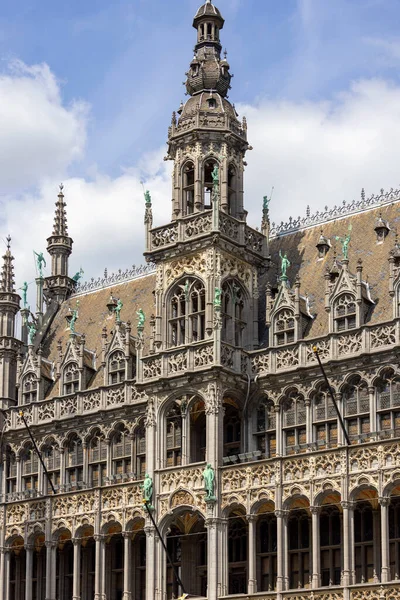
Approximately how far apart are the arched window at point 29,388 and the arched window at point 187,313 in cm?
1197

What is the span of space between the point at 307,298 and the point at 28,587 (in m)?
20.2

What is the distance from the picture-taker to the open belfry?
59.5 metres

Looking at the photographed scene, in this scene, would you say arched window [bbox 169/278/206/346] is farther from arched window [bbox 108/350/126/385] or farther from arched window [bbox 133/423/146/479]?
arched window [bbox 133/423/146/479]

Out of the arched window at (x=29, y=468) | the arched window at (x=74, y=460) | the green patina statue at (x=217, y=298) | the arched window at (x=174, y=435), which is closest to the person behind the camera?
the green patina statue at (x=217, y=298)

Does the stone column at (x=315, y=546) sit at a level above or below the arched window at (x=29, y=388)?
below

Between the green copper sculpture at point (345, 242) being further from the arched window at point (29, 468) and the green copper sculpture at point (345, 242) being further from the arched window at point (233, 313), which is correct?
the arched window at point (29, 468)

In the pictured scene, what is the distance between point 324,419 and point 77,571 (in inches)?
601

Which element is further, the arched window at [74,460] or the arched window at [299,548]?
the arched window at [74,460]

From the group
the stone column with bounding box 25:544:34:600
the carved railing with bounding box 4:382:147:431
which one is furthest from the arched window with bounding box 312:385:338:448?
the stone column with bounding box 25:544:34:600

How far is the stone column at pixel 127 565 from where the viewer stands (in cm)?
6506

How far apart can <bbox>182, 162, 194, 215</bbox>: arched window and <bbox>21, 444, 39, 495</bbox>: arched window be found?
15864mm

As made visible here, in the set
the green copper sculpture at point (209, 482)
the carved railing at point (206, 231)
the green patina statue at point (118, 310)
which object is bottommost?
the green copper sculpture at point (209, 482)

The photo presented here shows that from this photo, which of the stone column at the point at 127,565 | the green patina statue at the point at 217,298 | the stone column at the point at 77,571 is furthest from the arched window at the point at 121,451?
the green patina statue at the point at 217,298

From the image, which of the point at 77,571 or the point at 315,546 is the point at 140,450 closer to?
the point at 77,571
